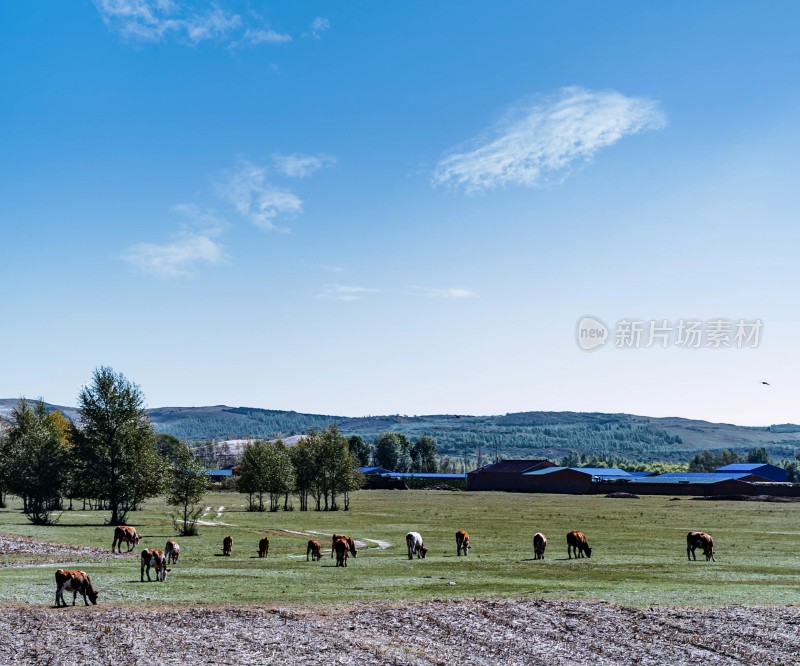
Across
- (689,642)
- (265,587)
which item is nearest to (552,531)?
(265,587)

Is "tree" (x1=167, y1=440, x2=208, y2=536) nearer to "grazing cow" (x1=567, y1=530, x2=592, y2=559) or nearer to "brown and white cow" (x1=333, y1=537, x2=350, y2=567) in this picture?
"brown and white cow" (x1=333, y1=537, x2=350, y2=567)

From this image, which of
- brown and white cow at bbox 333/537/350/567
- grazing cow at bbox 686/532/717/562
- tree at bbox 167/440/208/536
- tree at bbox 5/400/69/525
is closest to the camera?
brown and white cow at bbox 333/537/350/567

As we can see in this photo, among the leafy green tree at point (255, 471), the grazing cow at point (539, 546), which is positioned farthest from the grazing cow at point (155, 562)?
the leafy green tree at point (255, 471)

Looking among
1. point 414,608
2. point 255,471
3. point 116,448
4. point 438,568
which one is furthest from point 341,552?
point 255,471

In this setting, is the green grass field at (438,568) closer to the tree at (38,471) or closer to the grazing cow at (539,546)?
the grazing cow at (539,546)

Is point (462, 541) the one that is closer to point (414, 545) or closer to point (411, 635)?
point (414, 545)

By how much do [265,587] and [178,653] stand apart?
499 inches

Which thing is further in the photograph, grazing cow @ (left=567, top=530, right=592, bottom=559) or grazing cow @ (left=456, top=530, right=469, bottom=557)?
grazing cow @ (left=456, top=530, right=469, bottom=557)

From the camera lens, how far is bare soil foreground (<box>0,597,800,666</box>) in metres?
23.1

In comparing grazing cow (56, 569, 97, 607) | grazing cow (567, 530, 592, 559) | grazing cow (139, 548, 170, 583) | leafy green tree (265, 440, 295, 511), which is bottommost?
leafy green tree (265, 440, 295, 511)

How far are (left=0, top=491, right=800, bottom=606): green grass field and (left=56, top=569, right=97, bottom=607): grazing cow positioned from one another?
106 cm

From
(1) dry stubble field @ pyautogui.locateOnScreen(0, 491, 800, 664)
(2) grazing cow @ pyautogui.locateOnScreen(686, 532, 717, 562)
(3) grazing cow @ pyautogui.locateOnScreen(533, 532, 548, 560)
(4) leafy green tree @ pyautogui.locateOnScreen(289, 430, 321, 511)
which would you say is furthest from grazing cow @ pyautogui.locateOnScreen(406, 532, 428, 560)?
(4) leafy green tree @ pyautogui.locateOnScreen(289, 430, 321, 511)

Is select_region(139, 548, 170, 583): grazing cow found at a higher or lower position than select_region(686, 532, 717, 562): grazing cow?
higher

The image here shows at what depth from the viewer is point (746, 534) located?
7206cm
